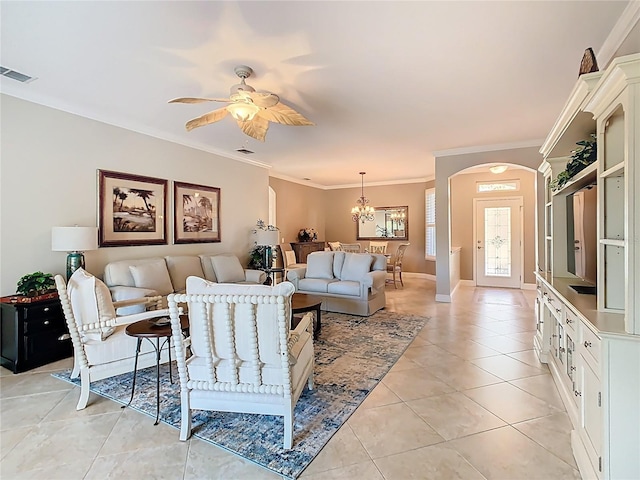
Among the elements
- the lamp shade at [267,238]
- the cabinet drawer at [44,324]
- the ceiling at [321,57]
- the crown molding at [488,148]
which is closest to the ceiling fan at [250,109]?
the ceiling at [321,57]

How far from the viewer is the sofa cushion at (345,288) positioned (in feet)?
17.7

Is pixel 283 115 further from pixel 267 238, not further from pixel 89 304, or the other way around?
pixel 267 238

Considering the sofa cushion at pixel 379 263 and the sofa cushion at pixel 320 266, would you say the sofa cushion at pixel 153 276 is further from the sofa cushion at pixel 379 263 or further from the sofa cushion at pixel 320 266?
the sofa cushion at pixel 379 263

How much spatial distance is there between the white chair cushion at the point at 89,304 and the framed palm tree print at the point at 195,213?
109 inches

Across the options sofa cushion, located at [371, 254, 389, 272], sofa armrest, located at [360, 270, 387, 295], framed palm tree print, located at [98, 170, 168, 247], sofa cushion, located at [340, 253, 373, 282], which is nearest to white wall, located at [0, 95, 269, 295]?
framed palm tree print, located at [98, 170, 168, 247]

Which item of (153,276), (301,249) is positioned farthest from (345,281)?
(301,249)

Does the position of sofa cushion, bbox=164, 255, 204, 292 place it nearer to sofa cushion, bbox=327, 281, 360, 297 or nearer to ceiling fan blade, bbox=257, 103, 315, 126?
sofa cushion, bbox=327, 281, 360, 297

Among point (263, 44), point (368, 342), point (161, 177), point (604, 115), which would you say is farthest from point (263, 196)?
point (604, 115)

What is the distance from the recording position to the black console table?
3.24m

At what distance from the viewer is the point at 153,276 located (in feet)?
14.4

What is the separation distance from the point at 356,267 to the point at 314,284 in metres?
0.79

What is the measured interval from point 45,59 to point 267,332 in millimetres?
3094

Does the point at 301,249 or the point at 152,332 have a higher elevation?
the point at 301,249

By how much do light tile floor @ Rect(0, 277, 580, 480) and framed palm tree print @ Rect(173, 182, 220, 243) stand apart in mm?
2555
